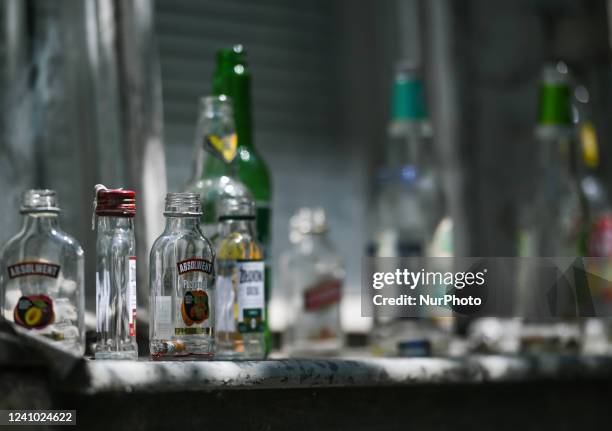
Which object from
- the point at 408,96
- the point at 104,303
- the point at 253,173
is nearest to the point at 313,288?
the point at 253,173

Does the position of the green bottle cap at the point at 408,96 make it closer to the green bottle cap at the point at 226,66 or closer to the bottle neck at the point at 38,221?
the green bottle cap at the point at 226,66

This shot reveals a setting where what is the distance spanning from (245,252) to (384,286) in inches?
16.7

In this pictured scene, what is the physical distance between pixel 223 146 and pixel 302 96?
750 millimetres

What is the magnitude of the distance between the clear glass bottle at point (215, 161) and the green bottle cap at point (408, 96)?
52cm

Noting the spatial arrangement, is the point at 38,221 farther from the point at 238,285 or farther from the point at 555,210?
the point at 555,210

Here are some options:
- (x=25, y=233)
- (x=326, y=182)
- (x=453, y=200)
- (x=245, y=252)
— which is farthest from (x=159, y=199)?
(x=453, y=200)

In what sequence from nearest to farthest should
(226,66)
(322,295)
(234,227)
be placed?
1. (234,227)
2. (226,66)
3. (322,295)

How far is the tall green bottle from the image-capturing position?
4.70ft

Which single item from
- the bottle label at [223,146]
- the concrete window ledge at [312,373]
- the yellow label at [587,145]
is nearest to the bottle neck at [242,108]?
the bottle label at [223,146]

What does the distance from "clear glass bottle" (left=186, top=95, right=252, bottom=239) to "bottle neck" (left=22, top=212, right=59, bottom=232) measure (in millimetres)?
225

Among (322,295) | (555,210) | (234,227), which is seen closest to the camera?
(234,227)

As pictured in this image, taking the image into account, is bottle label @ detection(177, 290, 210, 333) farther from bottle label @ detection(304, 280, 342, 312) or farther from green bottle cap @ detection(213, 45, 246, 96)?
bottle label @ detection(304, 280, 342, 312)

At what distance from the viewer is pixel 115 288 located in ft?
3.76

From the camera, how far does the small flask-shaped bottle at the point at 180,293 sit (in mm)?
1153
